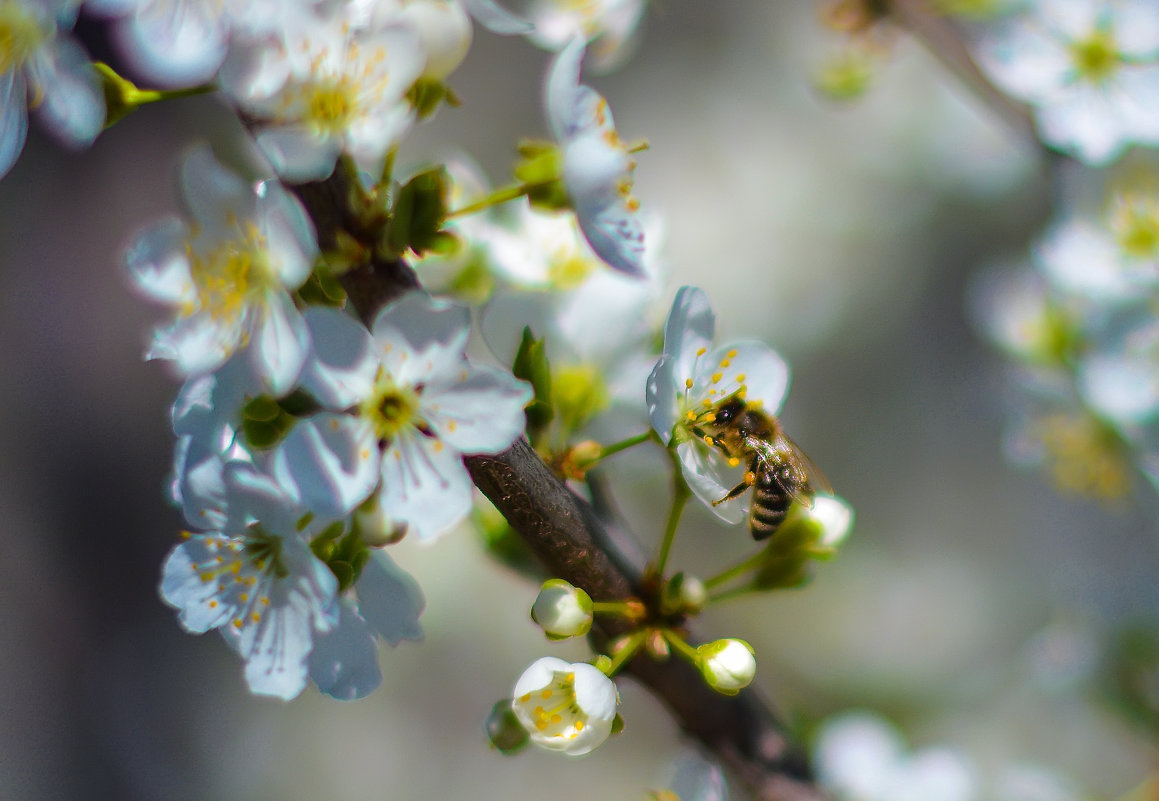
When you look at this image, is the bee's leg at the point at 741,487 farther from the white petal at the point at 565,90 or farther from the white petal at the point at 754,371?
the white petal at the point at 565,90

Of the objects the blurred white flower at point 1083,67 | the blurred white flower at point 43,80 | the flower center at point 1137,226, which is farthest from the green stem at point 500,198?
the flower center at point 1137,226

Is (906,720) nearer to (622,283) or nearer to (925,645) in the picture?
(925,645)

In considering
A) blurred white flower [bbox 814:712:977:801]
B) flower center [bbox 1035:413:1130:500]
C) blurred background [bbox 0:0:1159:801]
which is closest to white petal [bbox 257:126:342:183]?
blurred white flower [bbox 814:712:977:801]

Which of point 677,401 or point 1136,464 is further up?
point 677,401

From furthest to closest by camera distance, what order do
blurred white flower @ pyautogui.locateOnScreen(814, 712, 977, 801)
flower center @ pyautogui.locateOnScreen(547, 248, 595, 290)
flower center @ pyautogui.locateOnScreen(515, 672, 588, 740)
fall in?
blurred white flower @ pyautogui.locateOnScreen(814, 712, 977, 801) → flower center @ pyautogui.locateOnScreen(547, 248, 595, 290) → flower center @ pyautogui.locateOnScreen(515, 672, 588, 740)

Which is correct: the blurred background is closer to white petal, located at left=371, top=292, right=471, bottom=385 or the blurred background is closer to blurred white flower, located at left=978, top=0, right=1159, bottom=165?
blurred white flower, located at left=978, top=0, right=1159, bottom=165

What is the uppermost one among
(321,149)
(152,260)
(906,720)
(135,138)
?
(321,149)

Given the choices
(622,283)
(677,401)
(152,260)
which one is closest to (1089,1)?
(622,283)
